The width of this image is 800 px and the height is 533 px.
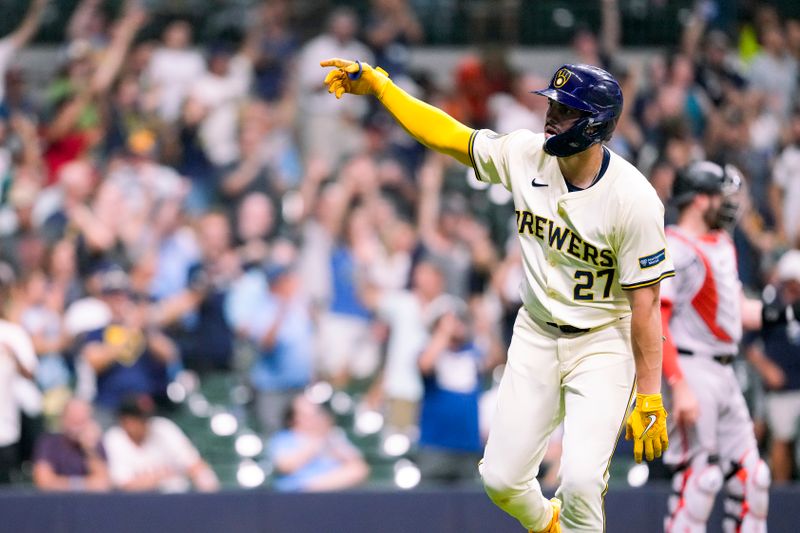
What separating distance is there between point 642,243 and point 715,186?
1859 mm

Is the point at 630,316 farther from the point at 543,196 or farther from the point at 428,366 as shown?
the point at 428,366

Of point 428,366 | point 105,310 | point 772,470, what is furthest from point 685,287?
point 105,310

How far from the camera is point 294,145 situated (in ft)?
43.9

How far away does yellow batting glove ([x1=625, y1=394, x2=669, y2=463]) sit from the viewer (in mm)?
6465

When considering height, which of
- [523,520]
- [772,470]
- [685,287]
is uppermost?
[685,287]

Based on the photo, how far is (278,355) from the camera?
35.9 feet

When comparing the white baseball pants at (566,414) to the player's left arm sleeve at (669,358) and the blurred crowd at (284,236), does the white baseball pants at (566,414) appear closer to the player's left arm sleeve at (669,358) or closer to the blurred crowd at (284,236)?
the player's left arm sleeve at (669,358)

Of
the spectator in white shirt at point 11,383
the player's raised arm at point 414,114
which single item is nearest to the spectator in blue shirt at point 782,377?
the player's raised arm at point 414,114

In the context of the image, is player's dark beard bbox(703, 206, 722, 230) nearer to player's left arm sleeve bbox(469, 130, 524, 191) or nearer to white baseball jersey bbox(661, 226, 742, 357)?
white baseball jersey bbox(661, 226, 742, 357)

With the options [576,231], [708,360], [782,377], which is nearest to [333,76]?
[576,231]

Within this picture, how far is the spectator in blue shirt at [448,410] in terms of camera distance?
404 inches

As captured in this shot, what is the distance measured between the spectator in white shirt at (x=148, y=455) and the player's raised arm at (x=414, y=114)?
4051 mm

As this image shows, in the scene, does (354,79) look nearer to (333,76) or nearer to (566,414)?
(333,76)

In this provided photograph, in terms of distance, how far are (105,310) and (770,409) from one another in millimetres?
5201
